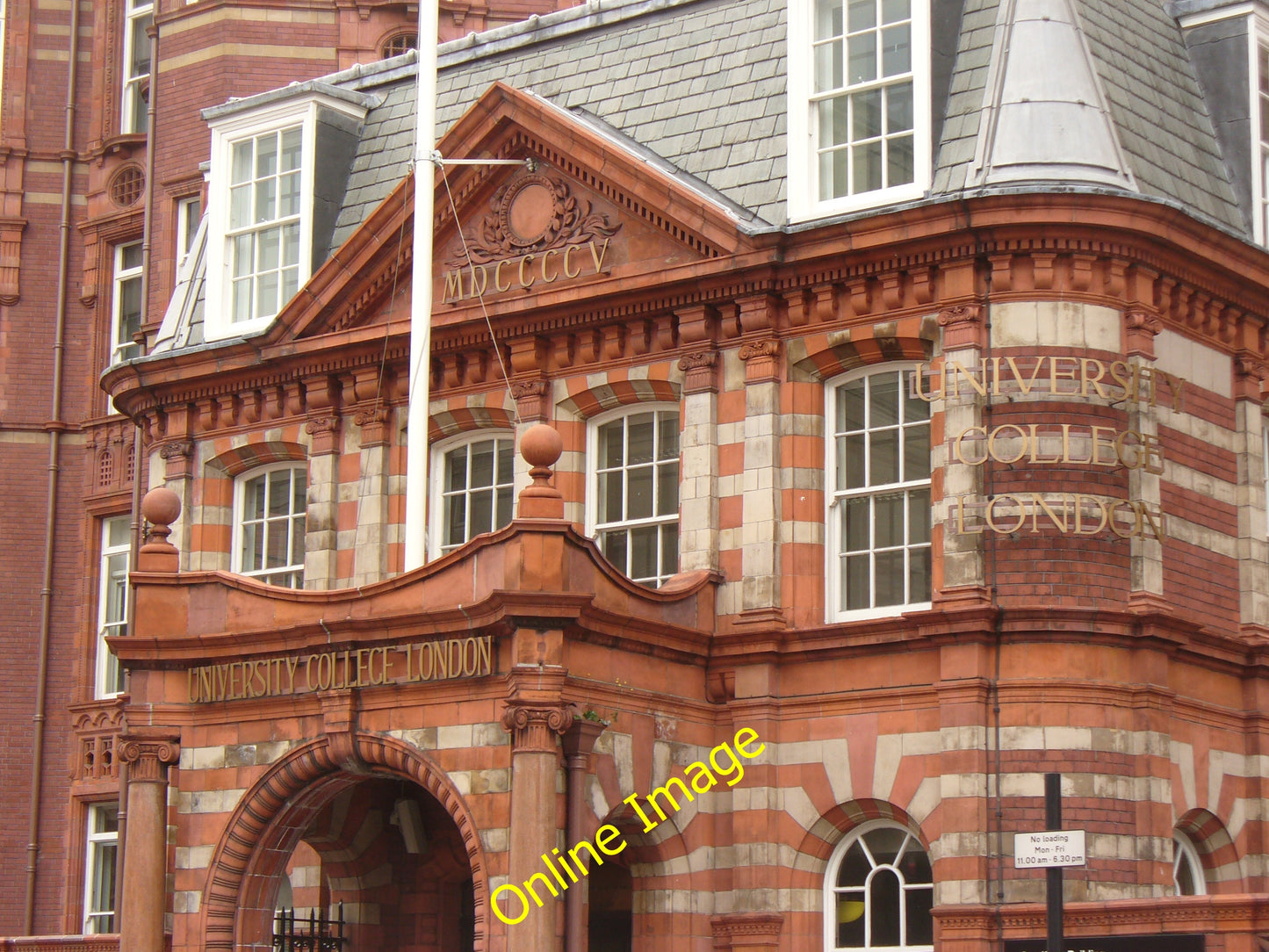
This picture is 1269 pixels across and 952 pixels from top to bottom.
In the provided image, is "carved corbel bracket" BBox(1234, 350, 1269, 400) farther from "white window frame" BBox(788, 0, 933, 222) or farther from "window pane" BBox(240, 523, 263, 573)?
"window pane" BBox(240, 523, 263, 573)

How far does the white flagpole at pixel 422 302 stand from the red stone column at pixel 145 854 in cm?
331

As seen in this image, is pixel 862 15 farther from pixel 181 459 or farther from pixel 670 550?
pixel 181 459

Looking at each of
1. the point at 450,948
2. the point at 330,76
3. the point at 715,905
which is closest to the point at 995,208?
the point at 715,905

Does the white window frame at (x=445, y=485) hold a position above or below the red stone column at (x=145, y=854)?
above

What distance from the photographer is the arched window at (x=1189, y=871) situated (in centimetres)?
2373

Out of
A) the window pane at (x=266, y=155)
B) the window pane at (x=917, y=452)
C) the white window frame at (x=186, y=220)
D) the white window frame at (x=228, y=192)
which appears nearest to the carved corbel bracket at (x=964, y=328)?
the window pane at (x=917, y=452)

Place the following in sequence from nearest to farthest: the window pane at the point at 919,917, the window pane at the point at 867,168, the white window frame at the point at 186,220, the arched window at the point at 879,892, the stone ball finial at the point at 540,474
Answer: the stone ball finial at the point at 540,474
the window pane at the point at 919,917
the arched window at the point at 879,892
the window pane at the point at 867,168
the white window frame at the point at 186,220

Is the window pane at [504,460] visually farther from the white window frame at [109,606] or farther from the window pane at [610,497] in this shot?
the white window frame at [109,606]

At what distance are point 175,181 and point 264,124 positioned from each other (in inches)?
221

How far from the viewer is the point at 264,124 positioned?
30.0 m

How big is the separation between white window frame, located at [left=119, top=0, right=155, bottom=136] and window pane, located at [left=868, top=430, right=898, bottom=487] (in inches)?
659

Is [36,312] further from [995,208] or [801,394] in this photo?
[995,208]

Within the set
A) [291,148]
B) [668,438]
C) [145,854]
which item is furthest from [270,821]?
[291,148]

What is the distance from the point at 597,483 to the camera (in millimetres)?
26250
